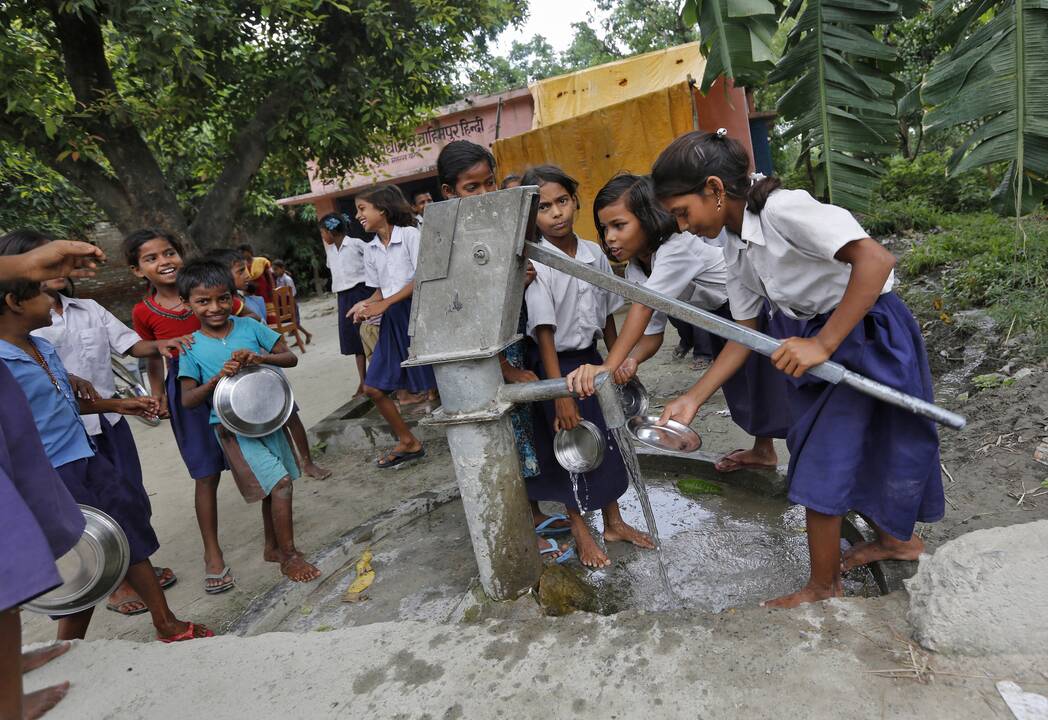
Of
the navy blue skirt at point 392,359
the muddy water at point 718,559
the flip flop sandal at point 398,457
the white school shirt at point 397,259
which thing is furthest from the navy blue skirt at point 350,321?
the muddy water at point 718,559

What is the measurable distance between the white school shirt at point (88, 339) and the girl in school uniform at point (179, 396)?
0.10 meters

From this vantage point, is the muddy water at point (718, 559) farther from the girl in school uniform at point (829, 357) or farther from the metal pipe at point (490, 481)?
the metal pipe at point (490, 481)

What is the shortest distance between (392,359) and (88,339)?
5.08ft

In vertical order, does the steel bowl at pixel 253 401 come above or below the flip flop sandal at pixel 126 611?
above

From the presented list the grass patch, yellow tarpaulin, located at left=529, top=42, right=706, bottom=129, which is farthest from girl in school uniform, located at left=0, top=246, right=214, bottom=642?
yellow tarpaulin, located at left=529, top=42, right=706, bottom=129

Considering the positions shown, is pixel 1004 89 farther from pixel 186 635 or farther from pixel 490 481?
pixel 186 635

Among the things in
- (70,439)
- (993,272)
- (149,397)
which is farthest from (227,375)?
(993,272)

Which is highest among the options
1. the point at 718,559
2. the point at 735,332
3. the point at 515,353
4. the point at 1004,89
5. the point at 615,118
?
the point at 615,118

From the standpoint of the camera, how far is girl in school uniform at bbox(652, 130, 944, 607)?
1688mm

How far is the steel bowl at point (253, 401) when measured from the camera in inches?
101

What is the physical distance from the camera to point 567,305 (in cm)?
243

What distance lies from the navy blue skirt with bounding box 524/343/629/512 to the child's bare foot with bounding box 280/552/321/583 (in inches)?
36.3

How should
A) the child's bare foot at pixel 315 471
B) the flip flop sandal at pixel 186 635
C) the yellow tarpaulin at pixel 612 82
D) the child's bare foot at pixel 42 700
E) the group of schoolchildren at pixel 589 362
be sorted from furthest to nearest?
the yellow tarpaulin at pixel 612 82 → the child's bare foot at pixel 315 471 → the flip flop sandal at pixel 186 635 → the group of schoolchildren at pixel 589 362 → the child's bare foot at pixel 42 700

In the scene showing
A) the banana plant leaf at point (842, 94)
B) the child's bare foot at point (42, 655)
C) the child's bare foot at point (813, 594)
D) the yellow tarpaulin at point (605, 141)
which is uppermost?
the yellow tarpaulin at point (605, 141)
